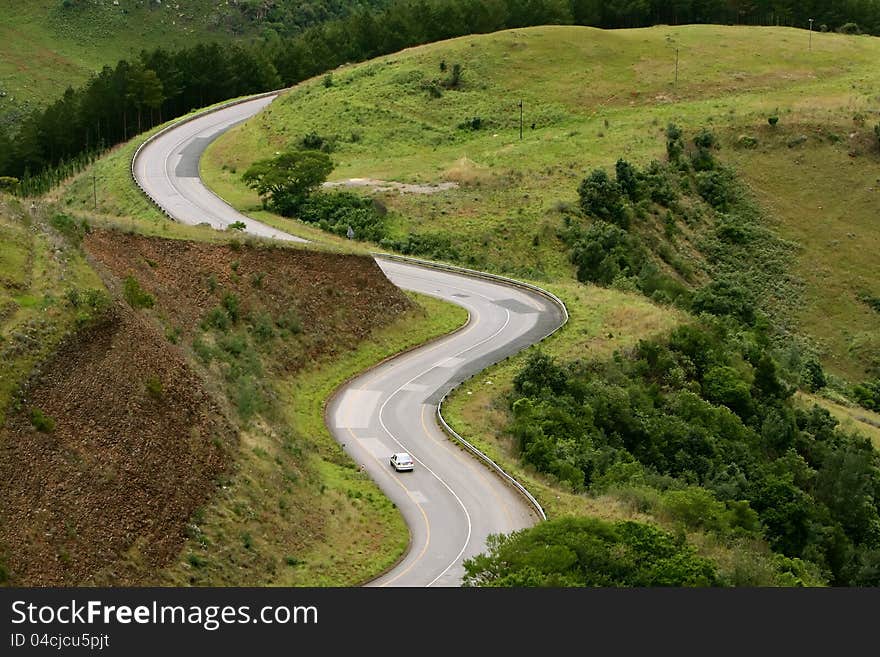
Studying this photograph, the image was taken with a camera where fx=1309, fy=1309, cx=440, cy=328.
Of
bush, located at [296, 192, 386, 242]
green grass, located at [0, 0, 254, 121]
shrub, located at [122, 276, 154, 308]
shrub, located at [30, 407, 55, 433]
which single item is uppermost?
green grass, located at [0, 0, 254, 121]

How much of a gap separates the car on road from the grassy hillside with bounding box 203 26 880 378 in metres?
34.4

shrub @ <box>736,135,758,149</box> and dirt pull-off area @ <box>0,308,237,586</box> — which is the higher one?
shrub @ <box>736,135,758,149</box>

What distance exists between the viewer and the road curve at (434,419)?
131 ft

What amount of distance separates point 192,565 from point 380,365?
2394 cm

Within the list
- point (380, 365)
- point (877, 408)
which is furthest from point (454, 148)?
point (380, 365)

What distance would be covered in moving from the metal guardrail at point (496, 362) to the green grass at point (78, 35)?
9299cm

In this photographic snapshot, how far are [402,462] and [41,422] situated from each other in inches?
598

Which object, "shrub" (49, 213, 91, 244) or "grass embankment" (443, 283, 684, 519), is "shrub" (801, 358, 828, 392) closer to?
"grass embankment" (443, 283, 684, 519)

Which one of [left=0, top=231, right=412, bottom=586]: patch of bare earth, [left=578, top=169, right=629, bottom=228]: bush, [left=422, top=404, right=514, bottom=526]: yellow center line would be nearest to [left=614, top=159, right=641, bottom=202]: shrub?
[left=578, top=169, right=629, bottom=228]: bush

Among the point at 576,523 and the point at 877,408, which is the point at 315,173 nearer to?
the point at 877,408

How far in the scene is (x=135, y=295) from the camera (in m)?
43.1

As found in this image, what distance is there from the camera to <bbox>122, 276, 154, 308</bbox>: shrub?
42656 millimetres

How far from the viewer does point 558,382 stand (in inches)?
2135

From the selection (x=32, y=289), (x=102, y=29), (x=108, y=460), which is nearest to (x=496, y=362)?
(x=32, y=289)
